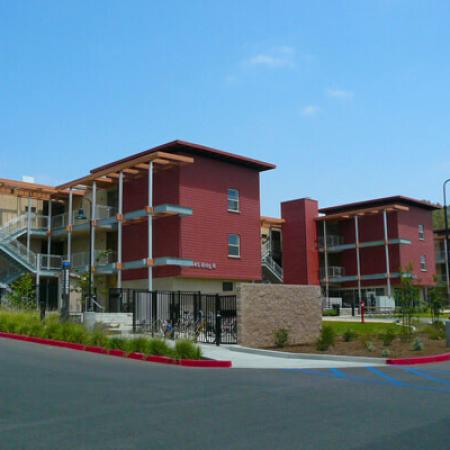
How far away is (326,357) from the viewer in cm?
1805

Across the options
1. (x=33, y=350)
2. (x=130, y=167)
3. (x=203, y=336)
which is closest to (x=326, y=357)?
(x=203, y=336)

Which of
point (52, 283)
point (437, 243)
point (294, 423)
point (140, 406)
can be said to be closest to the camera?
point (294, 423)

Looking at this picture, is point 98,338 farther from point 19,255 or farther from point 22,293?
point 19,255

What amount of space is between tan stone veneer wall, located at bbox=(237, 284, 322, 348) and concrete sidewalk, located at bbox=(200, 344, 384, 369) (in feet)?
4.17

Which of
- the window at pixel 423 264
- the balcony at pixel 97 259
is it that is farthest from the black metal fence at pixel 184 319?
the window at pixel 423 264

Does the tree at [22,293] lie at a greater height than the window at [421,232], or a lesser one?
lesser

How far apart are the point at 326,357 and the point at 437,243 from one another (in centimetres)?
5867

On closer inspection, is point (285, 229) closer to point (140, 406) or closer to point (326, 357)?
point (326, 357)

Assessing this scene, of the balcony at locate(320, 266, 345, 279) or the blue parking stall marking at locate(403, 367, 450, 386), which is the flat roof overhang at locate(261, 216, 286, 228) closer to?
the balcony at locate(320, 266, 345, 279)

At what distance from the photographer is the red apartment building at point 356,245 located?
55375 mm

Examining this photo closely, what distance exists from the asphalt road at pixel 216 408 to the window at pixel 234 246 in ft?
87.4

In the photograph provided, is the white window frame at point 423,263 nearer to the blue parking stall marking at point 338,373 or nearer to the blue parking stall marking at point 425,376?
the blue parking stall marking at point 425,376

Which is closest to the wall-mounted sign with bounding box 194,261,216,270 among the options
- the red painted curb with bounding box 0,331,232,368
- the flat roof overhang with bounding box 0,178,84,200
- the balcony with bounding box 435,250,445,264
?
the flat roof overhang with bounding box 0,178,84,200

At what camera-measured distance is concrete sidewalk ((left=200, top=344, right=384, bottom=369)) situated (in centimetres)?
1652
